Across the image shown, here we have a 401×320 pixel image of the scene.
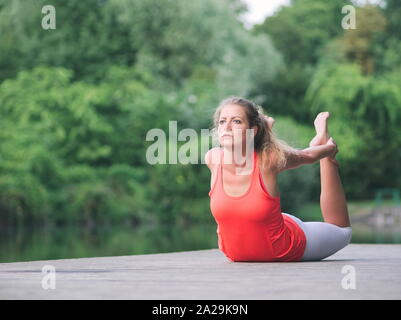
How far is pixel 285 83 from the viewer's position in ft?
96.3

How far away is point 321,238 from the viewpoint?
182 inches

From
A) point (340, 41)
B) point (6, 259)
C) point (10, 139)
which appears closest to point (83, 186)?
point (10, 139)

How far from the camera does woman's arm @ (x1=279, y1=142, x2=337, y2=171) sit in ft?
14.0

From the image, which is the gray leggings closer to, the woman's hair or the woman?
the woman

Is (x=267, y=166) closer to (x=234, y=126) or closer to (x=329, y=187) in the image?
(x=234, y=126)

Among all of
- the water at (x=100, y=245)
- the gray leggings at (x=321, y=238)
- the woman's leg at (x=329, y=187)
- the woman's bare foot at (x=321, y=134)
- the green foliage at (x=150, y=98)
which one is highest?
the green foliage at (x=150, y=98)

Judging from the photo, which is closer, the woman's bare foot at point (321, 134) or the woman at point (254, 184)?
the woman at point (254, 184)

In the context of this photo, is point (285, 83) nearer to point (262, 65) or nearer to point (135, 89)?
point (262, 65)

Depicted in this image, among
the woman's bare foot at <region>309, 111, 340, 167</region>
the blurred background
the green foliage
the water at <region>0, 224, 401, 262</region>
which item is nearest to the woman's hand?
the woman's bare foot at <region>309, 111, 340, 167</region>

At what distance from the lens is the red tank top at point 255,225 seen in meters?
4.25

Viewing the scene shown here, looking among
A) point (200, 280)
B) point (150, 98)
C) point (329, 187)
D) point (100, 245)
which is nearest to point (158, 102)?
point (150, 98)

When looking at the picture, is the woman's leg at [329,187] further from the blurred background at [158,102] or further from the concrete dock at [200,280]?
the blurred background at [158,102]

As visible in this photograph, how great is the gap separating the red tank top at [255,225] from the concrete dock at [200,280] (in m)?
0.10

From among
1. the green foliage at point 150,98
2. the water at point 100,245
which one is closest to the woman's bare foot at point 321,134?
the water at point 100,245
